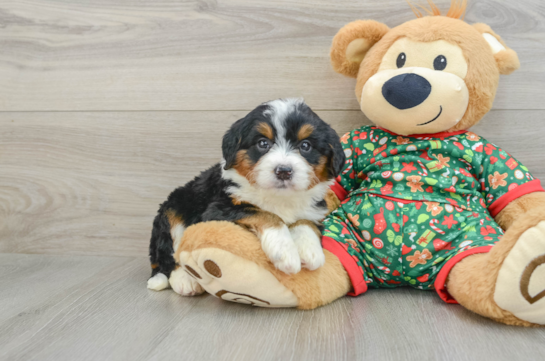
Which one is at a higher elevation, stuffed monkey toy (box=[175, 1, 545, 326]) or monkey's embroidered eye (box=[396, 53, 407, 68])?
monkey's embroidered eye (box=[396, 53, 407, 68])

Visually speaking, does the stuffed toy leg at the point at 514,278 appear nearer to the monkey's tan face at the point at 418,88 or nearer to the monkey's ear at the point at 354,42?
the monkey's tan face at the point at 418,88

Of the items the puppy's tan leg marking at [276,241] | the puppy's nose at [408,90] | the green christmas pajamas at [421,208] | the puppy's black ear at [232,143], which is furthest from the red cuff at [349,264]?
the puppy's nose at [408,90]

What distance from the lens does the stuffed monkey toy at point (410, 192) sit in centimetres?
138

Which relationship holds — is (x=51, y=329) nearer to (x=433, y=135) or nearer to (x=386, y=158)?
(x=386, y=158)

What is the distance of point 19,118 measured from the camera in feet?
7.55

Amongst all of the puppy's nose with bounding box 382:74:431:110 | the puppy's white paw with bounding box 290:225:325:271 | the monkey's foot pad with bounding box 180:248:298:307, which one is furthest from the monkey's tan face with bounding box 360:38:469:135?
the monkey's foot pad with bounding box 180:248:298:307

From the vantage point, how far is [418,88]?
1511 millimetres

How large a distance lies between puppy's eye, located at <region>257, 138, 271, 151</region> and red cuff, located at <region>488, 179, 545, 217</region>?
3.02ft

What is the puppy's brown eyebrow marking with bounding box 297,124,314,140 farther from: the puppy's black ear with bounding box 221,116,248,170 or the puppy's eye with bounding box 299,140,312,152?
the puppy's black ear with bounding box 221,116,248,170

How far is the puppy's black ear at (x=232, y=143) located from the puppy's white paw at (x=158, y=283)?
59cm

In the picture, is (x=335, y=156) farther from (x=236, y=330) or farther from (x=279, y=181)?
(x=236, y=330)

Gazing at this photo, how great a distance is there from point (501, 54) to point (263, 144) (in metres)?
1.01

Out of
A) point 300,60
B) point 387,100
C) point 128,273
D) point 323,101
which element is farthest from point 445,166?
point 128,273

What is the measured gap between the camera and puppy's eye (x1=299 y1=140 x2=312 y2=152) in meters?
1.45
